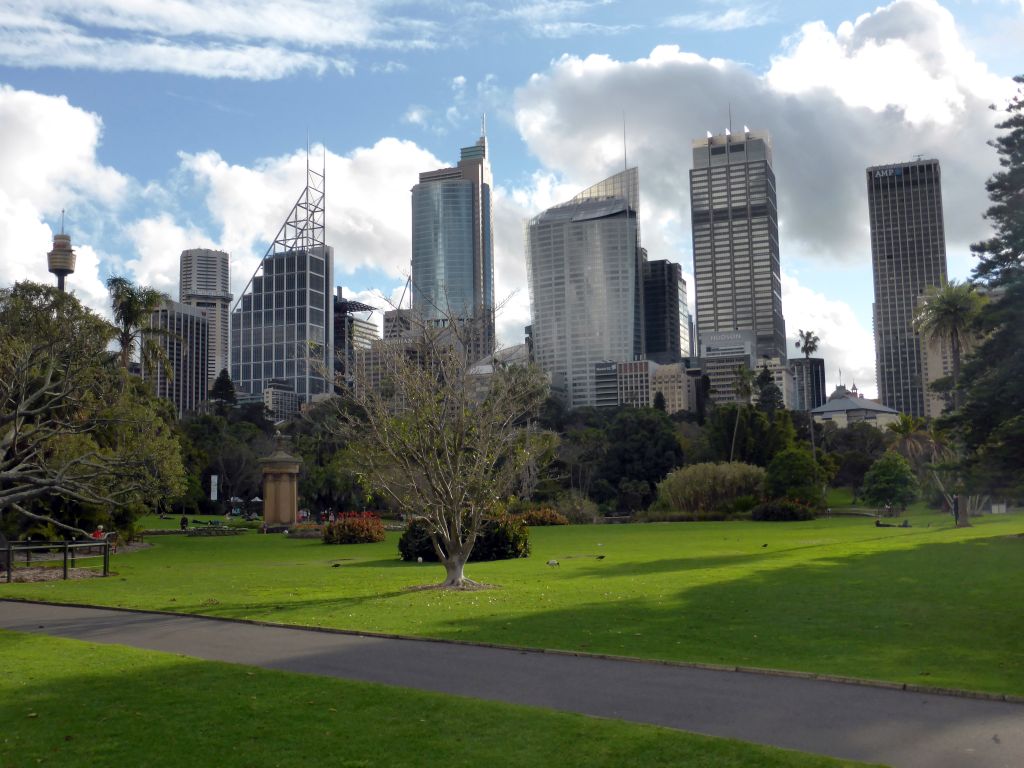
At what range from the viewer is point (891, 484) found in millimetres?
64688

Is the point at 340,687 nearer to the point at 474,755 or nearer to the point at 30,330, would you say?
the point at 474,755

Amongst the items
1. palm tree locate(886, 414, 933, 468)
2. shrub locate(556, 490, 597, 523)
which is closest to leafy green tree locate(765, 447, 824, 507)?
shrub locate(556, 490, 597, 523)

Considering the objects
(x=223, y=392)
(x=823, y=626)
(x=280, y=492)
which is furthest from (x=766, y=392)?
(x=823, y=626)

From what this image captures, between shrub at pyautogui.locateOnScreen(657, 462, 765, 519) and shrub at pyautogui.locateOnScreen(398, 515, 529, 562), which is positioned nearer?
shrub at pyautogui.locateOnScreen(398, 515, 529, 562)

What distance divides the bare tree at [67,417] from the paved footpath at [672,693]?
12.3m

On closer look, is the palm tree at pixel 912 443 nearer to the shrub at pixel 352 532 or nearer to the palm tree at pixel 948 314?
the palm tree at pixel 948 314

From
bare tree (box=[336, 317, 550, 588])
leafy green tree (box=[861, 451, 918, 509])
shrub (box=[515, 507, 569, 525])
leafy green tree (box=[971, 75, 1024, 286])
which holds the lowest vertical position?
shrub (box=[515, 507, 569, 525])

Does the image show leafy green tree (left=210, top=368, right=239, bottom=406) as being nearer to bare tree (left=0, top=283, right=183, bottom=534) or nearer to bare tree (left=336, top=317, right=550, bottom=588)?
bare tree (left=0, top=283, right=183, bottom=534)

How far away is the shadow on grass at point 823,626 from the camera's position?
1041cm

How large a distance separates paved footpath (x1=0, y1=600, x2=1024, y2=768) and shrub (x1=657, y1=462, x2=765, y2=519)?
49.0 metres

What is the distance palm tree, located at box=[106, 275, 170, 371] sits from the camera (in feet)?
154

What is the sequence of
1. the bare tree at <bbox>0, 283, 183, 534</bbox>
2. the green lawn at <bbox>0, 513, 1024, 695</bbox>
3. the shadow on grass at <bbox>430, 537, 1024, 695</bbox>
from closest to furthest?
the shadow on grass at <bbox>430, 537, 1024, 695</bbox>
the green lawn at <bbox>0, 513, 1024, 695</bbox>
the bare tree at <bbox>0, 283, 183, 534</bbox>

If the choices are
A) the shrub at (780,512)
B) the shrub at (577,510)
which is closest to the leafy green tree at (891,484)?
the shrub at (780,512)

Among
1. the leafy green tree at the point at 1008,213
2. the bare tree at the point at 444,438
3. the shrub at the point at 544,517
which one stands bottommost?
the shrub at the point at 544,517
